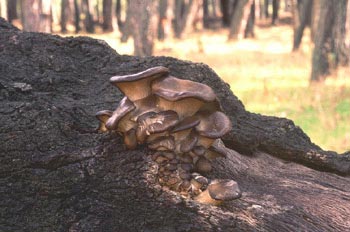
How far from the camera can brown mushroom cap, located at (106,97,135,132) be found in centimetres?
203

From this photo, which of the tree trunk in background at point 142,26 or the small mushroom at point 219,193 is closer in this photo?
the small mushroom at point 219,193

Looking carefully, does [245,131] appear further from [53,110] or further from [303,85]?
[303,85]

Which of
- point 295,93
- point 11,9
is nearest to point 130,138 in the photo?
point 295,93

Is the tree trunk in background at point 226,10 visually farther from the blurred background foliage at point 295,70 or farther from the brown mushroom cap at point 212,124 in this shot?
the brown mushroom cap at point 212,124

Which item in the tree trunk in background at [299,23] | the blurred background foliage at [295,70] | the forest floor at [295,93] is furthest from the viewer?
the tree trunk in background at [299,23]

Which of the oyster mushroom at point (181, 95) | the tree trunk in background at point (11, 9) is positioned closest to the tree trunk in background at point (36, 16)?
the oyster mushroom at point (181, 95)

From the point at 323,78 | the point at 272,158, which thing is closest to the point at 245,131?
the point at 272,158

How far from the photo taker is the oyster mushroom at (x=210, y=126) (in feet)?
6.85

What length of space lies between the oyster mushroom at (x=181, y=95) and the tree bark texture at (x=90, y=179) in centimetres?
22

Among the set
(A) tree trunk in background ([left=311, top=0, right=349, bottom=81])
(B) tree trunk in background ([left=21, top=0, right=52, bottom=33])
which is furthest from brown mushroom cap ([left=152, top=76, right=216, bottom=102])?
(B) tree trunk in background ([left=21, top=0, right=52, bottom=33])

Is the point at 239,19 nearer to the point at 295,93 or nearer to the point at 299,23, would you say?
the point at 299,23

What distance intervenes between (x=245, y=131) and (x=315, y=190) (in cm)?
57

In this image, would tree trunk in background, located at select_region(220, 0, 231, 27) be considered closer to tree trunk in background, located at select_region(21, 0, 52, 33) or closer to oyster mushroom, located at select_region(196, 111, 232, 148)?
tree trunk in background, located at select_region(21, 0, 52, 33)

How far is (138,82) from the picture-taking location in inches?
79.5
